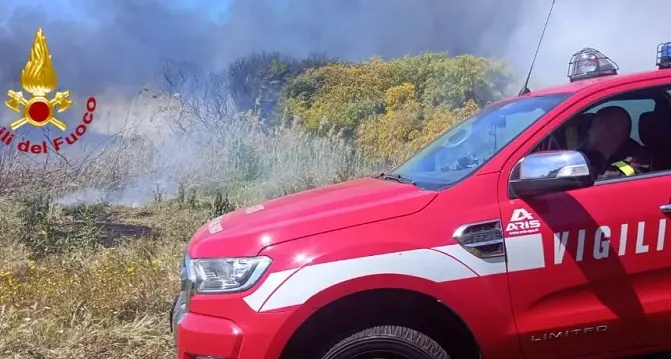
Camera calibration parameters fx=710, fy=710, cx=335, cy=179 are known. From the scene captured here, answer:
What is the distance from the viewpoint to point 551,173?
2992 millimetres

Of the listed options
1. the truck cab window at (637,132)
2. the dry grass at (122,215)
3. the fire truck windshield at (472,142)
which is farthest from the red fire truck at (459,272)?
the dry grass at (122,215)

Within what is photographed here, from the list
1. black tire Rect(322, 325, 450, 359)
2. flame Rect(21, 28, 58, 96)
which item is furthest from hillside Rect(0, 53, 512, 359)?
black tire Rect(322, 325, 450, 359)

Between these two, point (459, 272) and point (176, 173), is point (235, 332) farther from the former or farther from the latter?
point (176, 173)

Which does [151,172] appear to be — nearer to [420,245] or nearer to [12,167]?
[12,167]

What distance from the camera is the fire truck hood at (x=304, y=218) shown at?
3.02 metres

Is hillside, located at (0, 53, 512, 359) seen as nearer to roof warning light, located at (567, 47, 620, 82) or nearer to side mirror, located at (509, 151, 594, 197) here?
side mirror, located at (509, 151, 594, 197)

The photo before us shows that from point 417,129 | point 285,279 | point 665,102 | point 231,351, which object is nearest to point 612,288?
point 665,102

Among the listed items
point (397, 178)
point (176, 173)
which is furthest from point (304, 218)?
point (176, 173)

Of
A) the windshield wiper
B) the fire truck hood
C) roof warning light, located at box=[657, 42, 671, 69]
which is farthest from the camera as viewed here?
roof warning light, located at box=[657, 42, 671, 69]

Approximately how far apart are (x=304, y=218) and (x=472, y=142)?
117cm

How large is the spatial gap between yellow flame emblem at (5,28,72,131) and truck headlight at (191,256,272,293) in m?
6.46

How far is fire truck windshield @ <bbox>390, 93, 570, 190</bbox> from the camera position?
338 cm

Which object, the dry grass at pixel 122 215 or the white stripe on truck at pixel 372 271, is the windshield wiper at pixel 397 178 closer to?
the white stripe on truck at pixel 372 271

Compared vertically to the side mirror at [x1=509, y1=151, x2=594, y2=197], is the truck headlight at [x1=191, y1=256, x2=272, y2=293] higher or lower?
lower
